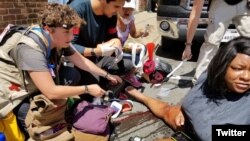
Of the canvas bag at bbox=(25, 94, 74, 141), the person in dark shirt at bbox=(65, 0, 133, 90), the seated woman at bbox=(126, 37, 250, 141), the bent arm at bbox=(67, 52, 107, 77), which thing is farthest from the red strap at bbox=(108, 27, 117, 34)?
the seated woman at bbox=(126, 37, 250, 141)

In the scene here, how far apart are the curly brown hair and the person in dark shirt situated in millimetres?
539

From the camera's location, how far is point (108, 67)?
3572 millimetres

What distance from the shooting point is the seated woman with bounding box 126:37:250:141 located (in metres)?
1.96

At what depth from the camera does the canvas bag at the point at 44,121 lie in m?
2.32

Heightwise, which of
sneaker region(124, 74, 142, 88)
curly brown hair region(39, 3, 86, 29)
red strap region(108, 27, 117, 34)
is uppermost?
curly brown hair region(39, 3, 86, 29)

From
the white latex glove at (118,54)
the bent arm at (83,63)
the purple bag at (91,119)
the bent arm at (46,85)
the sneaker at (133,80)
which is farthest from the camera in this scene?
the sneaker at (133,80)

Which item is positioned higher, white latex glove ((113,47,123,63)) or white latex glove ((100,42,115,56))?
white latex glove ((100,42,115,56))

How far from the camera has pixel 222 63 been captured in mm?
2020

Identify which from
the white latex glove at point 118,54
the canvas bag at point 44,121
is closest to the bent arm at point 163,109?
the white latex glove at point 118,54

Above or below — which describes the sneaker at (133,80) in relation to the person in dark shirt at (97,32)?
below

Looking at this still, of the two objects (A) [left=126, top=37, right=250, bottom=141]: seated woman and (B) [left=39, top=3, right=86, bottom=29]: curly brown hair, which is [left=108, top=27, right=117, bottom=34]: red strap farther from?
(A) [left=126, top=37, right=250, bottom=141]: seated woman

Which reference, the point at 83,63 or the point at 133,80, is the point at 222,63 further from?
the point at 133,80

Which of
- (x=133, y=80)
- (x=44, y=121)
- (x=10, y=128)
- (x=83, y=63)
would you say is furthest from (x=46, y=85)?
(x=133, y=80)

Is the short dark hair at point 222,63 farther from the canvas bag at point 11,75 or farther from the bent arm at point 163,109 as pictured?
the canvas bag at point 11,75
